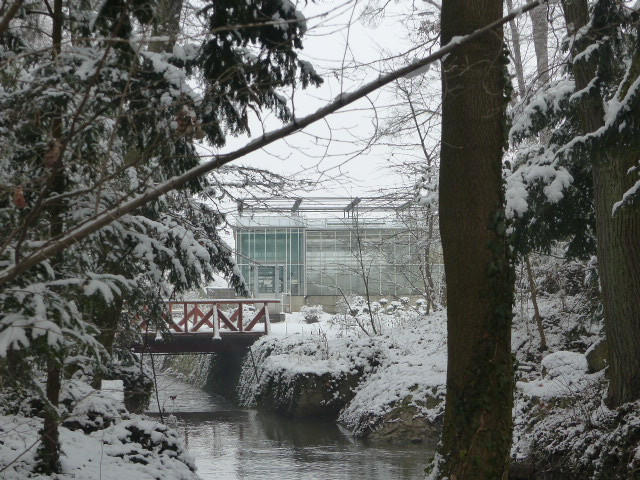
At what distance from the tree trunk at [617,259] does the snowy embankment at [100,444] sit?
470 centimetres

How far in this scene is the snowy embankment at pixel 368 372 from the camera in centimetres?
1523

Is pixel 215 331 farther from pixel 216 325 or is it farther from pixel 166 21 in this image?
pixel 166 21

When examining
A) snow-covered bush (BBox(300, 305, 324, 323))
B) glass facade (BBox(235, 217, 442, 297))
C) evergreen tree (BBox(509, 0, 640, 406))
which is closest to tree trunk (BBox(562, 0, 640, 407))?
evergreen tree (BBox(509, 0, 640, 406))

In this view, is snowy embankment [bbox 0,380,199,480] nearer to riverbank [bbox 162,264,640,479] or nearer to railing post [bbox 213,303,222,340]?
riverbank [bbox 162,264,640,479]

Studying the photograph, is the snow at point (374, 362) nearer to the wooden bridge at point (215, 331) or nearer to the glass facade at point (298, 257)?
the wooden bridge at point (215, 331)

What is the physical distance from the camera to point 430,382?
608 inches

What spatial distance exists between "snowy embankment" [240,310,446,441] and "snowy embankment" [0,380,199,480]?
7106 mm

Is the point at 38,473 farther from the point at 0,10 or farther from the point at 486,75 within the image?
the point at 486,75

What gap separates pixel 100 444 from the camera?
26.3 feet

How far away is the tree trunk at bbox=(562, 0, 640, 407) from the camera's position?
8.67m

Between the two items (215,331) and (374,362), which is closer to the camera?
(374,362)

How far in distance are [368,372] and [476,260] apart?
40.8 feet

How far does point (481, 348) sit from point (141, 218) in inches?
132

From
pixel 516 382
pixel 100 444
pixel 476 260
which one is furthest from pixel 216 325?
pixel 476 260
